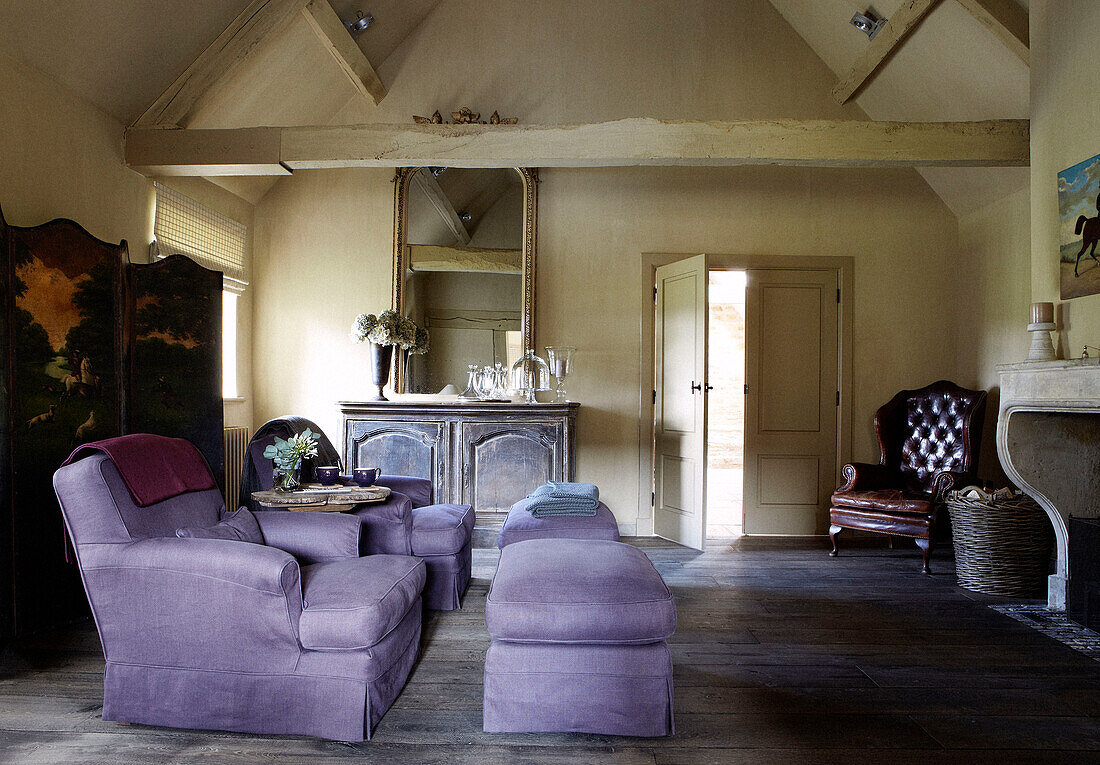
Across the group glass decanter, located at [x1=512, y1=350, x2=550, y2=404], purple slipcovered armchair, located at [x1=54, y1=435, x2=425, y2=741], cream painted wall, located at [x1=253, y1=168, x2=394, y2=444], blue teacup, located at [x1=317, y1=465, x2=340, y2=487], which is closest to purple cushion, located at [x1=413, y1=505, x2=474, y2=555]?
blue teacup, located at [x1=317, y1=465, x2=340, y2=487]

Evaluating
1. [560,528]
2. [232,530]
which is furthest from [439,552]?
[232,530]

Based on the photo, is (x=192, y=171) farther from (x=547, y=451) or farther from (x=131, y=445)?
(x=547, y=451)

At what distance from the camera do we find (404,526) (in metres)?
3.12

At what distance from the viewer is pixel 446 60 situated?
521 centimetres

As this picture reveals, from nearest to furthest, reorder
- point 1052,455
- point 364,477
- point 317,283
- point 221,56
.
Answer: point 364,477
point 1052,455
point 221,56
point 317,283

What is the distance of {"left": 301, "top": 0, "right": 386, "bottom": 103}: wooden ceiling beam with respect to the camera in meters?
4.12

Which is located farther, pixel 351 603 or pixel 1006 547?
pixel 1006 547

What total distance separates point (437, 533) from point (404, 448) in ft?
4.68

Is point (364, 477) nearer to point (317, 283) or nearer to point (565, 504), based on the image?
point (565, 504)

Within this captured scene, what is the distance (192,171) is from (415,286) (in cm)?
164

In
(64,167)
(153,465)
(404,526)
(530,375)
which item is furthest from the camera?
(530,375)

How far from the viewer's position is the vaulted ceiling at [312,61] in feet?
10.7

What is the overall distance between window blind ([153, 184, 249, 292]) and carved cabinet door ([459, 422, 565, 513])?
6.66 feet

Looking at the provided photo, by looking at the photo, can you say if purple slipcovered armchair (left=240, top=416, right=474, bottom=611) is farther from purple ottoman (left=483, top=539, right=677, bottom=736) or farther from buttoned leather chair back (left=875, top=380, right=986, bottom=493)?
buttoned leather chair back (left=875, top=380, right=986, bottom=493)
